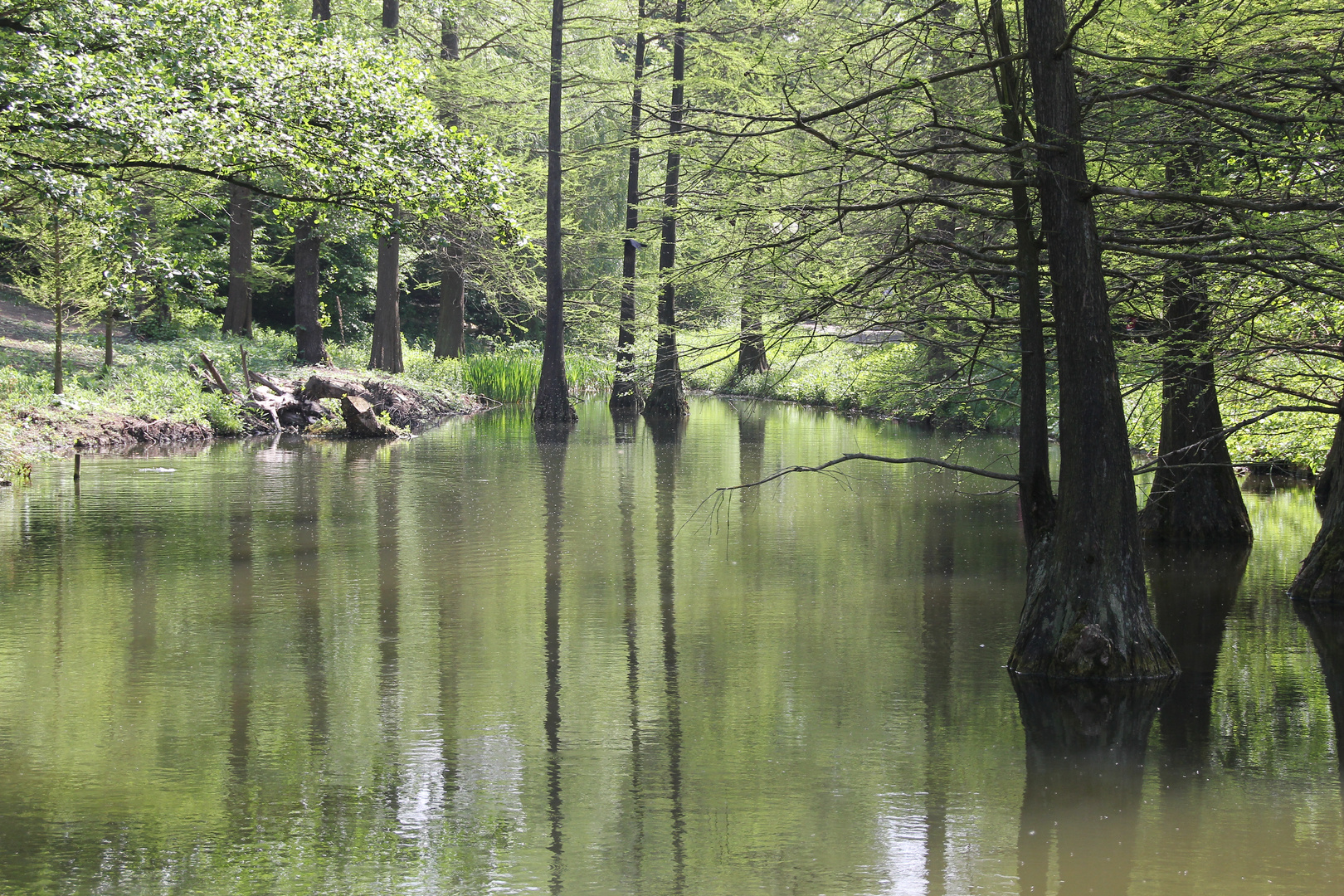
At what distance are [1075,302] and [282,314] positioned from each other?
29060 mm

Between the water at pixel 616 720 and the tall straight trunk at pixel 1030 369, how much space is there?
0.98 m

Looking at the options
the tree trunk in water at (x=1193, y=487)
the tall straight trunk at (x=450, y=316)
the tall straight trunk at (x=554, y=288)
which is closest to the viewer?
the tree trunk in water at (x=1193, y=487)

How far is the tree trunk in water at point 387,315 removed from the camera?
2780 cm

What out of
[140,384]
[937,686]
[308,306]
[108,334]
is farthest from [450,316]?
[937,686]

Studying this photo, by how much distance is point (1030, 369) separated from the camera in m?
7.79

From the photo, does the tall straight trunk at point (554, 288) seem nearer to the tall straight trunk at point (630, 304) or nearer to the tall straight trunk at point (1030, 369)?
the tall straight trunk at point (630, 304)

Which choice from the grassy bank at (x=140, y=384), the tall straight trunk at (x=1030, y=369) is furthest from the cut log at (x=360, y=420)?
the tall straight trunk at (x=1030, y=369)

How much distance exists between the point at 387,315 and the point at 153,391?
770 cm

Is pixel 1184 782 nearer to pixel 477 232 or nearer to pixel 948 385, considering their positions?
pixel 948 385

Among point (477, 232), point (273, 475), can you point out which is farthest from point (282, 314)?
point (273, 475)

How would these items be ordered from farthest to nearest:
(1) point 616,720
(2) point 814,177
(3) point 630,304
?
(3) point 630,304, (2) point 814,177, (1) point 616,720

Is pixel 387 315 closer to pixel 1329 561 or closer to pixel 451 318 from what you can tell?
pixel 451 318

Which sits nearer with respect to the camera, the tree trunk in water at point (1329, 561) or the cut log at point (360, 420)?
the tree trunk in water at point (1329, 561)

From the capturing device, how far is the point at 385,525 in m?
12.6
